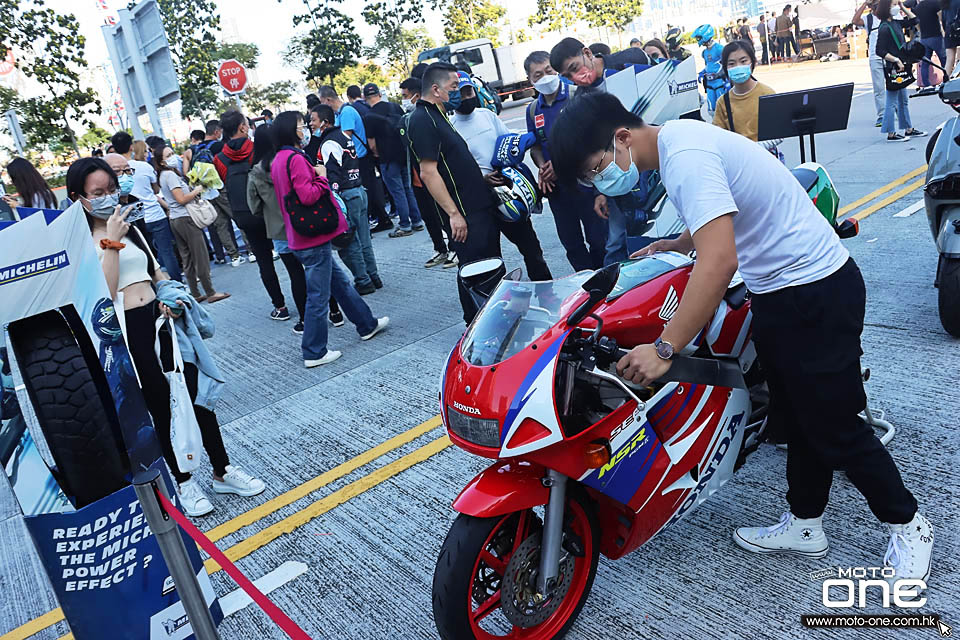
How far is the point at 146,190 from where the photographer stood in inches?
323

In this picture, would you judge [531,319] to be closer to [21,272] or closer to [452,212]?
[21,272]

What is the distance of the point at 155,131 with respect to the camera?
11.5 m

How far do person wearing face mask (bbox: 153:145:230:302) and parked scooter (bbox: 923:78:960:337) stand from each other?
722 cm

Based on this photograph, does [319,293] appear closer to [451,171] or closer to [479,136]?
[451,171]

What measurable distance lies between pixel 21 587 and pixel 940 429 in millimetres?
4220

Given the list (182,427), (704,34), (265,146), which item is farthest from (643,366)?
(704,34)

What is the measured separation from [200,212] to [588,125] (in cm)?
723

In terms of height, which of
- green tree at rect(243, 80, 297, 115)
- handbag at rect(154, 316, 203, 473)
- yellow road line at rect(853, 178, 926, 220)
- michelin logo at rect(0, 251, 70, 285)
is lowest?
yellow road line at rect(853, 178, 926, 220)

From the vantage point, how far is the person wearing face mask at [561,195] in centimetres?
532

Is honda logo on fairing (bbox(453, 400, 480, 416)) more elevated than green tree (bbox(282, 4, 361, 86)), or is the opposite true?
green tree (bbox(282, 4, 361, 86))

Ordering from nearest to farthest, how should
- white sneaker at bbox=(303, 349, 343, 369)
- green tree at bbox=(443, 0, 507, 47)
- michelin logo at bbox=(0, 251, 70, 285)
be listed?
michelin logo at bbox=(0, 251, 70, 285) < white sneaker at bbox=(303, 349, 343, 369) < green tree at bbox=(443, 0, 507, 47)

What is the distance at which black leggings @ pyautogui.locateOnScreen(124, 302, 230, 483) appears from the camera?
356 cm

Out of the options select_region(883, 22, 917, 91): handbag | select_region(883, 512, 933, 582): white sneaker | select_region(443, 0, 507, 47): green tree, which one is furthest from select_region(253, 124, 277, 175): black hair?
select_region(443, 0, 507, 47): green tree

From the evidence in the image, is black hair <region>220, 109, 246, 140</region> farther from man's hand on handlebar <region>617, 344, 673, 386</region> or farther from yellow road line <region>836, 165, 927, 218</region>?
man's hand on handlebar <region>617, 344, 673, 386</region>
